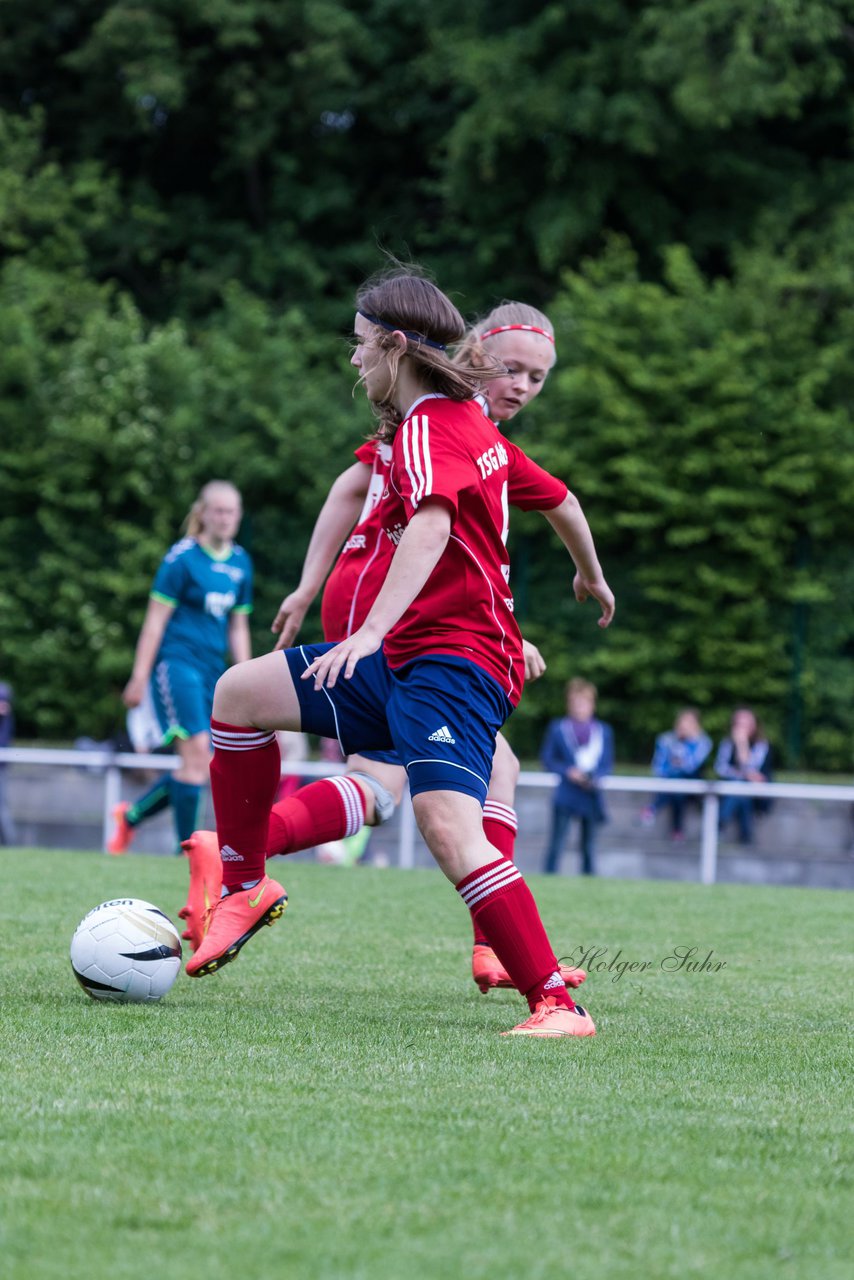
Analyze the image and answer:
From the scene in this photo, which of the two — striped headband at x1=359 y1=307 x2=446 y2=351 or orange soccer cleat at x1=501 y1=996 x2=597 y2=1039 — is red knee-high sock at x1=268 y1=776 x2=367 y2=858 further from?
striped headband at x1=359 y1=307 x2=446 y2=351

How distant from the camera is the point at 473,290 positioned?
2562cm

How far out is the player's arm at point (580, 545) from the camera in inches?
205

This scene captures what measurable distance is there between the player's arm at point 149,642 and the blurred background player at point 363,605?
3.74m

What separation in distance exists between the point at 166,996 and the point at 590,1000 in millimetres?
1268

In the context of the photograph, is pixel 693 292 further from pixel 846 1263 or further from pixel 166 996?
pixel 846 1263

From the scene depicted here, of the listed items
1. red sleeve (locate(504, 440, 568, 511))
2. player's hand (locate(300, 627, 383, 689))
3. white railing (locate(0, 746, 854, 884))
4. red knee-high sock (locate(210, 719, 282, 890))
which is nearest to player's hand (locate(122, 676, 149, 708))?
white railing (locate(0, 746, 854, 884))

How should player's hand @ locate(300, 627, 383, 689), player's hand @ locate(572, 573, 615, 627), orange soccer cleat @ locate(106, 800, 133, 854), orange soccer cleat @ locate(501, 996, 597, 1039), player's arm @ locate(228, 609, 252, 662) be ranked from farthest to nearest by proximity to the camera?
orange soccer cleat @ locate(106, 800, 133, 854), player's arm @ locate(228, 609, 252, 662), player's hand @ locate(572, 573, 615, 627), orange soccer cleat @ locate(501, 996, 597, 1039), player's hand @ locate(300, 627, 383, 689)

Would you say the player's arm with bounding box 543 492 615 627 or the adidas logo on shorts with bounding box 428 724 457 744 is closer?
the adidas logo on shorts with bounding box 428 724 457 744

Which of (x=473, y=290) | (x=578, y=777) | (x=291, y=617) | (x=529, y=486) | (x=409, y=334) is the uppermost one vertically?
(x=473, y=290)

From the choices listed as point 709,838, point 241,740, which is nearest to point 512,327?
point 241,740

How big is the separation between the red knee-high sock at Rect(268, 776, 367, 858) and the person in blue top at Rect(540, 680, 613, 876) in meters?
8.09

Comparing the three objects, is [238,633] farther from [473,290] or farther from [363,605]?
[473,290]

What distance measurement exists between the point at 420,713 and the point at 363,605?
1012mm

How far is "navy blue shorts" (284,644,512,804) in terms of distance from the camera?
4316 millimetres
